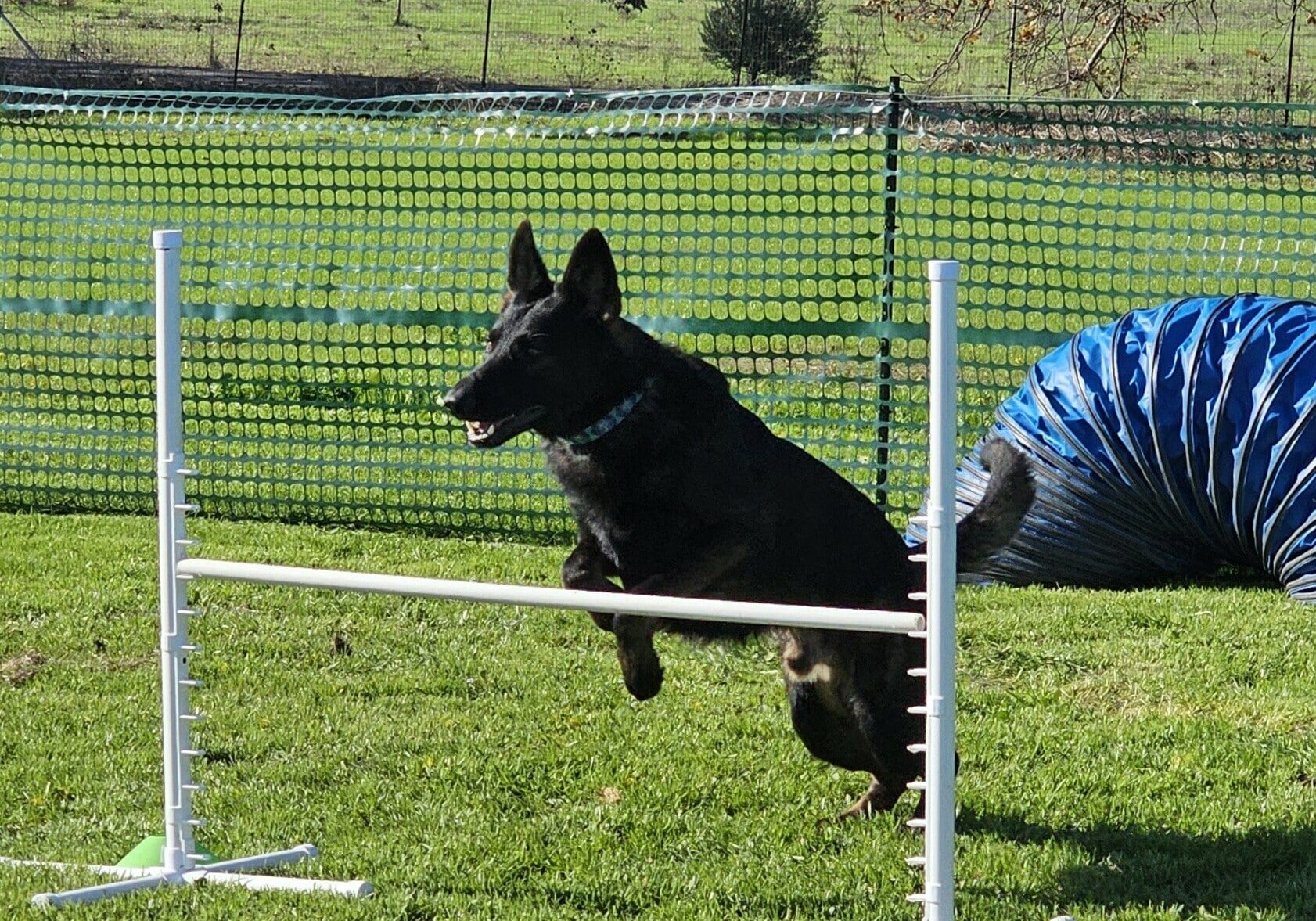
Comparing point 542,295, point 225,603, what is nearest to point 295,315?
point 225,603

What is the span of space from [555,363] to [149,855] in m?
1.53

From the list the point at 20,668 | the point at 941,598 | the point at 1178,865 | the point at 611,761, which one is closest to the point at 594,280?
the point at 941,598

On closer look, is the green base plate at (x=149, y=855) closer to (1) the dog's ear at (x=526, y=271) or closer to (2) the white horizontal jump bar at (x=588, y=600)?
(2) the white horizontal jump bar at (x=588, y=600)

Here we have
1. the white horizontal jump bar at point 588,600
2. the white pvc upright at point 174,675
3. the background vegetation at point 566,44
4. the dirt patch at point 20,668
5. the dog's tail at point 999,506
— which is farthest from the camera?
the background vegetation at point 566,44

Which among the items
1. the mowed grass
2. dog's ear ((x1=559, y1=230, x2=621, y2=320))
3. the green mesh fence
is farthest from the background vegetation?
dog's ear ((x1=559, y1=230, x2=621, y2=320))

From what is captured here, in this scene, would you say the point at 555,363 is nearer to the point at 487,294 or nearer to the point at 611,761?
the point at 611,761

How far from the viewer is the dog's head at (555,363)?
3996 millimetres

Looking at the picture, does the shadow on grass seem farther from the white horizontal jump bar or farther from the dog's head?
the dog's head

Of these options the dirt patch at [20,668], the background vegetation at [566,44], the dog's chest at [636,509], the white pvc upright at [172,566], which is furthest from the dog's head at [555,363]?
the background vegetation at [566,44]

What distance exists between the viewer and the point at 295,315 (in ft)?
26.5

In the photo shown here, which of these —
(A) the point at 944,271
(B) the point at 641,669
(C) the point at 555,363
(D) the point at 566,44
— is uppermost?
(D) the point at 566,44

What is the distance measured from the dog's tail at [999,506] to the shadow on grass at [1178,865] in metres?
0.76

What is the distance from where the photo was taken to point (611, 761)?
482 centimetres

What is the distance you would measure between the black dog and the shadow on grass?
1.44ft
